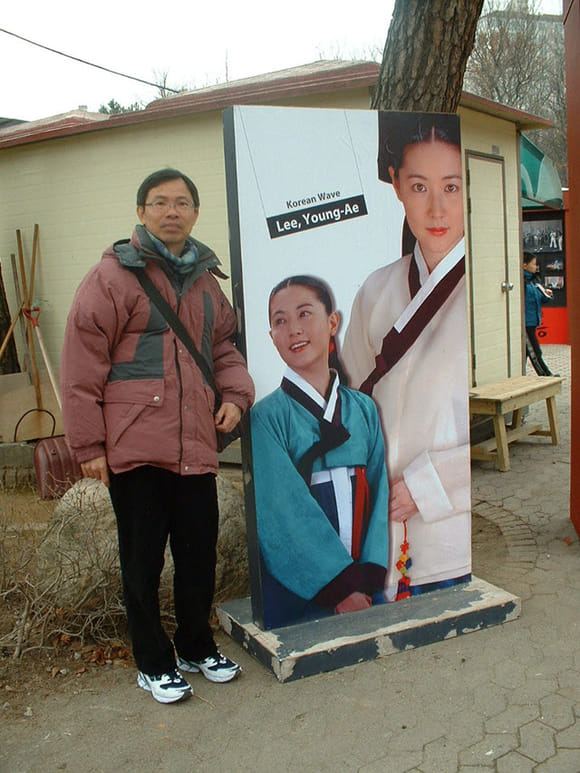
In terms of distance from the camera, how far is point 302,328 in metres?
3.58

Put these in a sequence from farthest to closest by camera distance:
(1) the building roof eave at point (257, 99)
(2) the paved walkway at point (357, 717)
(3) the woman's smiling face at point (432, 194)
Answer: (1) the building roof eave at point (257, 99) → (3) the woman's smiling face at point (432, 194) → (2) the paved walkway at point (357, 717)

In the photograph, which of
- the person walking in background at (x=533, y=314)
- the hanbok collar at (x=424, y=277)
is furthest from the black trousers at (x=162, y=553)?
the person walking in background at (x=533, y=314)

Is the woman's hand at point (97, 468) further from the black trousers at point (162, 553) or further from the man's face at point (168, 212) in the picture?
the man's face at point (168, 212)

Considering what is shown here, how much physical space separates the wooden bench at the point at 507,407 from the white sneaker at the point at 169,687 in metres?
4.21

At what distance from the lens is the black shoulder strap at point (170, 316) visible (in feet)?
10.5

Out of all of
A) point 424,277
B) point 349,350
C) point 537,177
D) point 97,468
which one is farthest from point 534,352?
point 97,468

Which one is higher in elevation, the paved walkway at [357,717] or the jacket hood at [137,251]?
the jacket hood at [137,251]

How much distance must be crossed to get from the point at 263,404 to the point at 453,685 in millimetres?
1399

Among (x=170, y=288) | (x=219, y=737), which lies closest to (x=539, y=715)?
(x=219, y=737)

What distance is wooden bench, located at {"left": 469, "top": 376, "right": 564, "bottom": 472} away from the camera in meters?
6.92

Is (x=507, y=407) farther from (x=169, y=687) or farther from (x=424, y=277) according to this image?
(x=169, y=687)

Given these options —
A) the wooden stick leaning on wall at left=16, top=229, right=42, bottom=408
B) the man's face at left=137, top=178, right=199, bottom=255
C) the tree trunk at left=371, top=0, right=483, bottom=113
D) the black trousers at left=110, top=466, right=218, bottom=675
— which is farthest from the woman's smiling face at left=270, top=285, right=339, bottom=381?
the wooden stick leaning on wall at left=16, top=229, right=42, bottom=408

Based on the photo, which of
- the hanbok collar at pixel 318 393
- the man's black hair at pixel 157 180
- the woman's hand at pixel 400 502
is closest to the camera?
the man's black hair at pixel 157 180

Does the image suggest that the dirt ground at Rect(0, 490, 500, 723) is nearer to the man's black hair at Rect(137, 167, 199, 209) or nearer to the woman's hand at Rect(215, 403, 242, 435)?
the woman's hand at Rect(215, 403, 242, 435)
